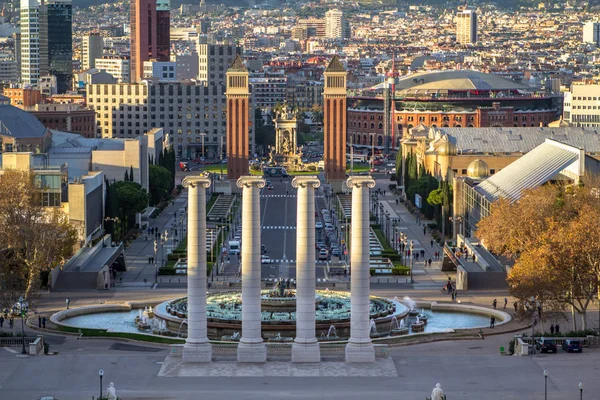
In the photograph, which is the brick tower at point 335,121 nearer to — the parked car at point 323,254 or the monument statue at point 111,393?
the parked car at point 323,254

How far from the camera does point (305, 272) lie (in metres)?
74.7

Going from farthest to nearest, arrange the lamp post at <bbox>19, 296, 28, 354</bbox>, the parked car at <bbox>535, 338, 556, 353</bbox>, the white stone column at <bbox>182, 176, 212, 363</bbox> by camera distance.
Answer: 1. the lamp post at <bbox>19, 296, 28, 354</bbox>
2. the parked car at <bbox>535, 338, 556, 353</bbox>
3. the white stone column at <bbox>182, 176, 212, 363</bbox>

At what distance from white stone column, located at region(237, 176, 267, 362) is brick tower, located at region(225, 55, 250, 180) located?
11006 centimetres

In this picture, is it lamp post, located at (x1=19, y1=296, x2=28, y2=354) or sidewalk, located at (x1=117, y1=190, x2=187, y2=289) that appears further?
sidewalk, located at (x1=117, y1=190, x2=187, y2=289)

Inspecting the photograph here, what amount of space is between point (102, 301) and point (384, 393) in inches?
1224

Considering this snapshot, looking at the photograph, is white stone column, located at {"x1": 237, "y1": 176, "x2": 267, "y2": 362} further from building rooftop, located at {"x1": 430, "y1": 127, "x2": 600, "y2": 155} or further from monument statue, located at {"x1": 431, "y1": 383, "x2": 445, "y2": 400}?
building rooftop, located at {"x1": 430, "y1": 127, "x2": 600, "y2": 155}

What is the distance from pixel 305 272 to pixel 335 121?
113637mm


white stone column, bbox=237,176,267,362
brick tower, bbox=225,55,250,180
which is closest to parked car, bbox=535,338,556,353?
white stone column, bbox=237,176,267,362

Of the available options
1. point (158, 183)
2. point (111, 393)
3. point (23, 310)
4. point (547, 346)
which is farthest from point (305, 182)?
point (158, 183)

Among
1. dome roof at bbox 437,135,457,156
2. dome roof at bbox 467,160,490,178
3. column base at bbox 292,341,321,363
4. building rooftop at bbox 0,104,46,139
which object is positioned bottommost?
column base at bbox 292,341,321,363

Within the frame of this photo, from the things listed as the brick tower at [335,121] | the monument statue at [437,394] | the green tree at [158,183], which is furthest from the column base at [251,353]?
the brick tower at [335,121]

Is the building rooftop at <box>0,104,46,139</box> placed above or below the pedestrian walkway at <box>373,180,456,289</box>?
above

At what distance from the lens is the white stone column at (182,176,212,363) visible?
74938 millimetres

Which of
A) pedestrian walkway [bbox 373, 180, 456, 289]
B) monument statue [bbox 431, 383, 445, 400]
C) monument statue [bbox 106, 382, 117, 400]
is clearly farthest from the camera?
pedestrian walkway [bbox 373, 180, 456, 289]
